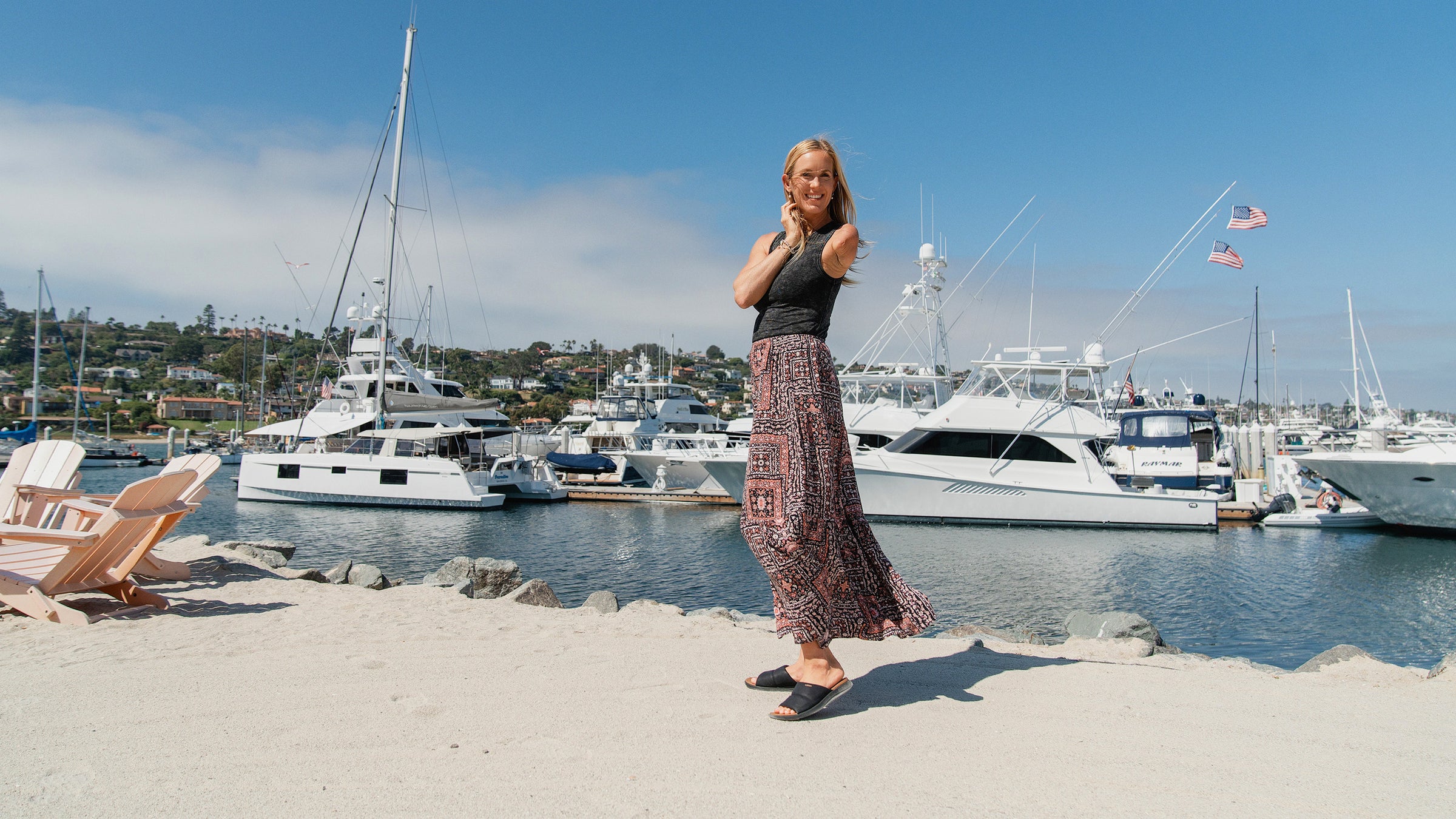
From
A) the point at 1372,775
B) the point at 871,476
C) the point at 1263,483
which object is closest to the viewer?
the point at 1372,775

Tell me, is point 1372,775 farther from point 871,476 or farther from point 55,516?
point 871,476

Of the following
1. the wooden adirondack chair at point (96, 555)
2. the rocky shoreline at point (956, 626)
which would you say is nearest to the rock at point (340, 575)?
the rocky shoreline at point (956, 626)

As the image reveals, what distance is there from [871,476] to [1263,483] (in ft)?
50.5

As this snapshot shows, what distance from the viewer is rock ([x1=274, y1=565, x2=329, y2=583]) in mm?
7371

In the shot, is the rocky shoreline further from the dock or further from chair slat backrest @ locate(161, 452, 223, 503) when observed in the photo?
Answer: the dock

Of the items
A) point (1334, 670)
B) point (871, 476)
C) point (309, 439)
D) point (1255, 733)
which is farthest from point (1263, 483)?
point (309, 439)

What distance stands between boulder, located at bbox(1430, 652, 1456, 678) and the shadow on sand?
2.36 metres

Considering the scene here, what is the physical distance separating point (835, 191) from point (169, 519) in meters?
5.11

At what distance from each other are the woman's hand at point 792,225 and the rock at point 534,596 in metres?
4.56

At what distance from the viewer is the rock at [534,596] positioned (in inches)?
265

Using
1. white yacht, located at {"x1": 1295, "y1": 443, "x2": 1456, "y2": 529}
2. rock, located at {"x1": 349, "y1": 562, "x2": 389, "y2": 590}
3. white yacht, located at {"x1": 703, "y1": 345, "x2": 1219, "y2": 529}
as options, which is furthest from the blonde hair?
white yacht, located at {"x1": 1295, "y1": 443, "x2": 1456, "y2": 529}

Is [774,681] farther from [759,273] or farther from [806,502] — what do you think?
[759,273]

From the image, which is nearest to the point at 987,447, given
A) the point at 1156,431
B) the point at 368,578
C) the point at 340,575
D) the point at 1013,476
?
the point at 1013,476

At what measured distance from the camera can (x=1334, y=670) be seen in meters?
4.53
